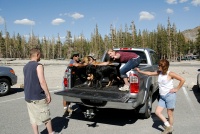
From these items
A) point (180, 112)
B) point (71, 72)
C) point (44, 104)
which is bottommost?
point (180, 112)

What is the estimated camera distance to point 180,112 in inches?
300

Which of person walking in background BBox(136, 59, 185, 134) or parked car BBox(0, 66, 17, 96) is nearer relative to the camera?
person walking in background BBox(136, 59, 185, 134)

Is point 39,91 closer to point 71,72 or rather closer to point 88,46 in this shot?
point 71,72

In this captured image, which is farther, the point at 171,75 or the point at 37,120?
the point at 171,75

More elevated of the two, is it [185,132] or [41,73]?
[41,73]

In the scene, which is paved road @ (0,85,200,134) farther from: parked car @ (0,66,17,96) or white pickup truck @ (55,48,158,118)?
parked car @ (0,66,17,96)

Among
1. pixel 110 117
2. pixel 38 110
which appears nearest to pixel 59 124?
pixel 110 117

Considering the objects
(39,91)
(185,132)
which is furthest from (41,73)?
(185,132)

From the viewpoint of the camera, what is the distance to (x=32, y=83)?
4.73 metres

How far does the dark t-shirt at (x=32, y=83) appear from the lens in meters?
4.71

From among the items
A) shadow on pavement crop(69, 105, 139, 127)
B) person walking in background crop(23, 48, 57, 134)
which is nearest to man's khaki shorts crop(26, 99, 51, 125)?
person walking in background crop(23, 48, 57, 134)

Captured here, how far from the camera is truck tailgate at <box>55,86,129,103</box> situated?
18.4 feet

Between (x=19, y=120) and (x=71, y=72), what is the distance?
2020 mm

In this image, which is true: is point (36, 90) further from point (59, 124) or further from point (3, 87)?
point (3, 87)
